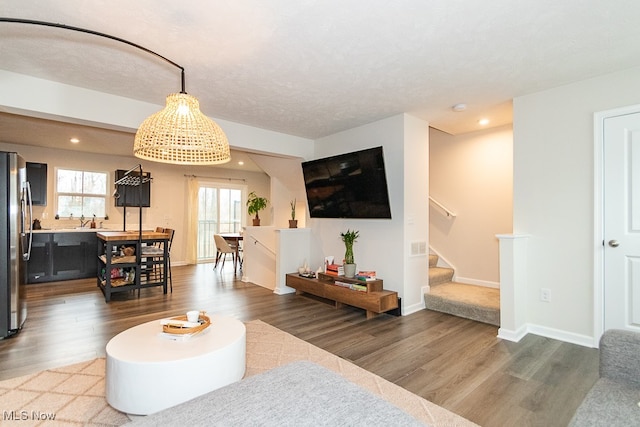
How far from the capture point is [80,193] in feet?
21.3

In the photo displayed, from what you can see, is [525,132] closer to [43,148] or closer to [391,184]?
[391,184]

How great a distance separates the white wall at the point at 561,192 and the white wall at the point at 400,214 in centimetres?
108

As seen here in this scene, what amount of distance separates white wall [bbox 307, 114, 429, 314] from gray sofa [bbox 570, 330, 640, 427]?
241 cm

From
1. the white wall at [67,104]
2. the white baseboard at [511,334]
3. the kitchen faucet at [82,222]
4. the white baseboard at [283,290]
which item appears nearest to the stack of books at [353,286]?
the white baseboard at [283,290]

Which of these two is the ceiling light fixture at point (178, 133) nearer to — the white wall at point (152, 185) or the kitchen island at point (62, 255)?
the kitchen island at point (62, 255)

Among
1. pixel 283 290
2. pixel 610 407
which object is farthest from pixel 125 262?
pixel 610 407

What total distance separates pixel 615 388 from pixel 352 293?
8.77ft

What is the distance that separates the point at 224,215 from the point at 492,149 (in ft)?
21.1

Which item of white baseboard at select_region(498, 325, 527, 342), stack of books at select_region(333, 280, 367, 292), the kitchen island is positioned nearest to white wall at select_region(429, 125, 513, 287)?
white baseboard at select_region(498, 325, 527, 342)

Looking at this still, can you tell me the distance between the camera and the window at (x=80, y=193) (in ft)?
20.7

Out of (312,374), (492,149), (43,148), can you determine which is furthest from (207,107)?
→ (43,148)

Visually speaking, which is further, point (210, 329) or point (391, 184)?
point (391, 184)

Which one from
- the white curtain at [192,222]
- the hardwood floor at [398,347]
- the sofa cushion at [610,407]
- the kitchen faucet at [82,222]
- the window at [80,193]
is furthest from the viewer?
the white curtain at [192,222]

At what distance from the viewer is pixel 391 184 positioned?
158 inches
